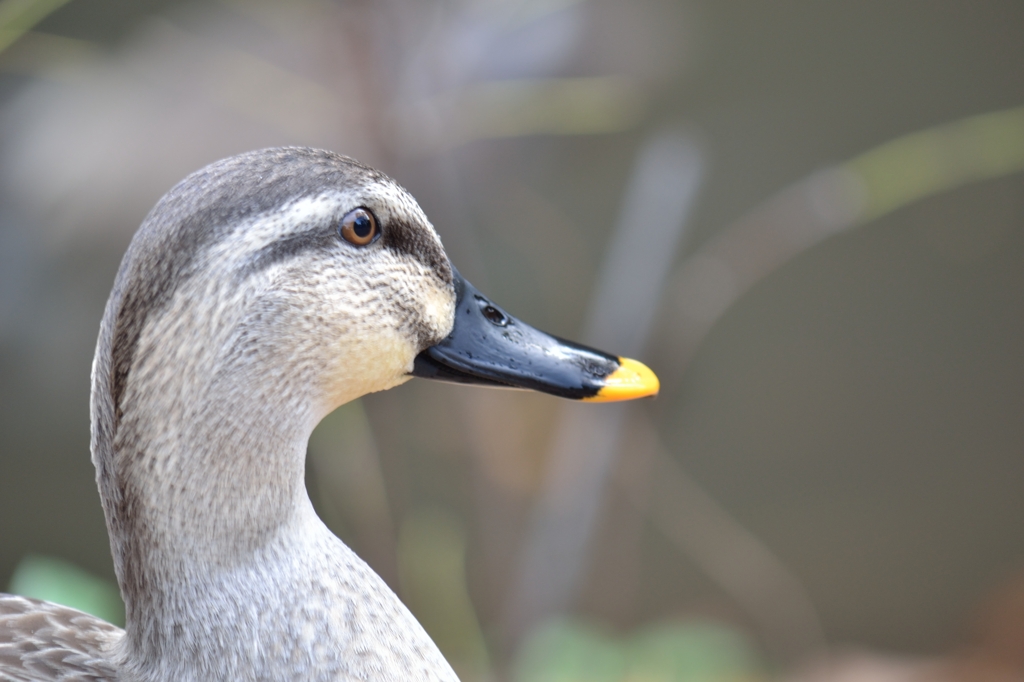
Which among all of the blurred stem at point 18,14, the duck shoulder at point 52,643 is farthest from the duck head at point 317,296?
the blurred stem at point 18,14

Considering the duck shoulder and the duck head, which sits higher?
the duck head

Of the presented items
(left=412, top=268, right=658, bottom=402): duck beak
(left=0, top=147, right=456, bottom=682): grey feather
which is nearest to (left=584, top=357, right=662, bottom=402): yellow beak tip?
(left=412, top=268, right=658, bottom=402): duck beak

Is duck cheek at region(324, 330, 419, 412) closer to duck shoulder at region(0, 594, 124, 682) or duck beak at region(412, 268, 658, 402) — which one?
duck beak at region(412, 268, 658, 402)

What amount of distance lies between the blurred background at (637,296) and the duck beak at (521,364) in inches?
19.0

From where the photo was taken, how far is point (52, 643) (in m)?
0.57

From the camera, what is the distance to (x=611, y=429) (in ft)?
4.38

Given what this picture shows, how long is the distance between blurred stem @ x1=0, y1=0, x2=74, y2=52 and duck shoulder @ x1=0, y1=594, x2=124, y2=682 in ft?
1.54

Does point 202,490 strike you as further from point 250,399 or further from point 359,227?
point 359,227

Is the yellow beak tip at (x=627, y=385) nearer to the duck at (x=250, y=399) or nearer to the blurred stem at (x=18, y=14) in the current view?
the duck at (x=250, y=399)

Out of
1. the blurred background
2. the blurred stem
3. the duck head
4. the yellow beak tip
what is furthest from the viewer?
the blurred background

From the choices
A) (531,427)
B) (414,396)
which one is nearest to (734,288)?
(531,427)

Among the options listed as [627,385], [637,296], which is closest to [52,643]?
[627,385]

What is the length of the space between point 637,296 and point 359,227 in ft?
2.95

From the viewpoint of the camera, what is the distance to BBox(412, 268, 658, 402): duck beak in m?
0.58
